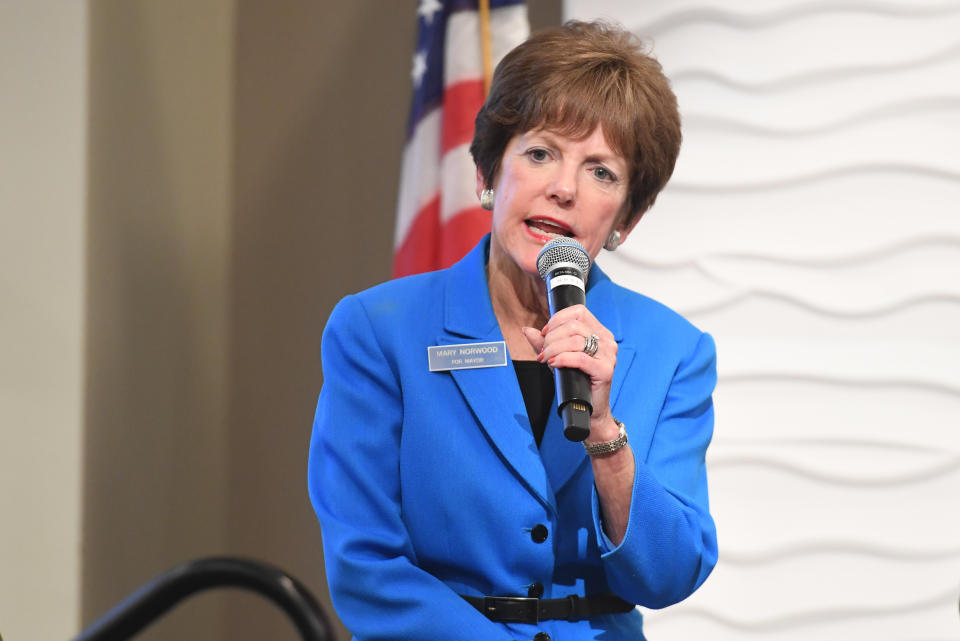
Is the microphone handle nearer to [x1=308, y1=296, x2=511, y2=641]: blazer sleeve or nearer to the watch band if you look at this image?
the watch band

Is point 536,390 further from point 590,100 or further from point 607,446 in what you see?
point 590,100

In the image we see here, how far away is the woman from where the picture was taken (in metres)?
1.55

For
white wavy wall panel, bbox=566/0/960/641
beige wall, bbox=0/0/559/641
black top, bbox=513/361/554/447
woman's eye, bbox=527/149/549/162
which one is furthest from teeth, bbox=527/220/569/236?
beige wall, bbox=0/0/559/641

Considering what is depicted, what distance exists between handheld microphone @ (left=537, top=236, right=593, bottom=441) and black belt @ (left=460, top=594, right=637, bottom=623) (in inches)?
14.6

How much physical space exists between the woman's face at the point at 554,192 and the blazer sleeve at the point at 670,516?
0.32 m

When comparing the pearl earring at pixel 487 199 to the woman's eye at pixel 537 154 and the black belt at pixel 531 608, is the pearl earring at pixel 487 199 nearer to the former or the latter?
the woman's eye at pixel 537 154

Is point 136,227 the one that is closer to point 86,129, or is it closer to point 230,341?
point 86,129

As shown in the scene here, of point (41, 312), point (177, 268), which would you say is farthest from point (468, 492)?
point (177, 268)

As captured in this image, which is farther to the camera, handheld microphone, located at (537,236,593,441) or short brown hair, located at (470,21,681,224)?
short brown hair, located at (470,21,681,224)

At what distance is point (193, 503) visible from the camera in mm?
3379

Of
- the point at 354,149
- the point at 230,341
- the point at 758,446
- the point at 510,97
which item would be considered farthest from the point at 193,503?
the point at 510,97

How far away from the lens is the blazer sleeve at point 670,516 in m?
1.52

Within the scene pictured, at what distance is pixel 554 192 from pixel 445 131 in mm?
1336

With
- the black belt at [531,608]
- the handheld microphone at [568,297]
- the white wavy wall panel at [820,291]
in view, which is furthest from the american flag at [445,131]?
the black belt at [531,608]
